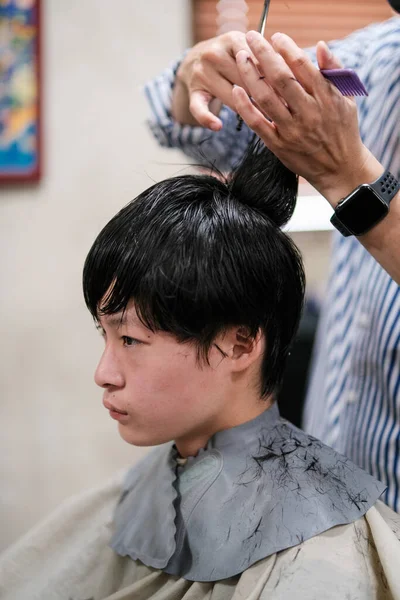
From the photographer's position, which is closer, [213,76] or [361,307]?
[213,76]

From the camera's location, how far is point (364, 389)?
3.89 feet

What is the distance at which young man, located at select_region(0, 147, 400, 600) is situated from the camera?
86cm

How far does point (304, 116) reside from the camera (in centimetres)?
80

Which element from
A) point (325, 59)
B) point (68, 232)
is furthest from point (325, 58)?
point (68, 232)

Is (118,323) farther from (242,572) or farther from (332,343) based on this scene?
(332,343)

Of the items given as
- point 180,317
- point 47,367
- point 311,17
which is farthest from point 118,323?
point 47,367

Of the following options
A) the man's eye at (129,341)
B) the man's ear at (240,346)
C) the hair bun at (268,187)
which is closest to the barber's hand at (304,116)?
the hair bun at (268,187)

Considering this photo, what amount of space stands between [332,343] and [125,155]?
147cm

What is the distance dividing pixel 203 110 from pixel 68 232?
1.53 meters

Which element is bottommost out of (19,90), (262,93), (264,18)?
(262,93)

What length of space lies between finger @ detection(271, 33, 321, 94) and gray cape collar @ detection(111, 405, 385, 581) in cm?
53

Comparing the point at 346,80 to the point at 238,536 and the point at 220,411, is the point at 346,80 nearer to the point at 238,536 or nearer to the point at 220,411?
the point at 220,411

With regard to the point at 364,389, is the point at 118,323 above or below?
above

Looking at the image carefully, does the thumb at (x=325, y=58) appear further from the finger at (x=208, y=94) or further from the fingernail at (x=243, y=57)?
the finger at (x=208, y=94)
